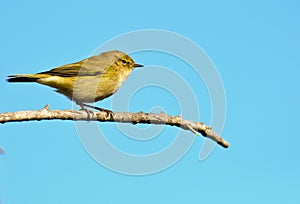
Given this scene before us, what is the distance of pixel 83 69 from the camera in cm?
870

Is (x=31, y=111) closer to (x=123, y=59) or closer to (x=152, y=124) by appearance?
(x=152, y=124)

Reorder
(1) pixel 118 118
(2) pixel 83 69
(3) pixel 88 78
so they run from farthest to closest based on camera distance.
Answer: (2) pixel 83 69 < (3) pixel 88 78 < (1) pixel 118 118

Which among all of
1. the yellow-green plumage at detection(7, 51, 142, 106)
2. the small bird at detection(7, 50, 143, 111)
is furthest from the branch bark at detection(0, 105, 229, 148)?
the yellow-green plumage at detection(7, 51, 142, 106)

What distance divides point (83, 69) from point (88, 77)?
0.36m

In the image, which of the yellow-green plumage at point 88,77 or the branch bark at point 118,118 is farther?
the yellow-green plumage at point 88,77

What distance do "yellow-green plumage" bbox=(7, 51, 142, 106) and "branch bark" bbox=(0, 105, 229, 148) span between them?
1.45 meters

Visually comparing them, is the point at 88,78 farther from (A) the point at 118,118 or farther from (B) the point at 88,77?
(A) the point at 118,118

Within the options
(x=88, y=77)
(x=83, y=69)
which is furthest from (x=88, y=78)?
(x=83, y=69)

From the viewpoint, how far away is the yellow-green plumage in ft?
26.2

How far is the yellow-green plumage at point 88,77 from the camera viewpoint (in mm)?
7988

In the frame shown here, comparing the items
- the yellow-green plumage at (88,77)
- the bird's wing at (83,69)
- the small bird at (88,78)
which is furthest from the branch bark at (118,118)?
the bird's wing at (83,69)

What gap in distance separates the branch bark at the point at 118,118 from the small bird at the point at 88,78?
1.12 metres

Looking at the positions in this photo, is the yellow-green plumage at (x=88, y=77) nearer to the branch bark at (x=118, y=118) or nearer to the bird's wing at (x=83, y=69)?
the bird's wing at (x=83, y=69)

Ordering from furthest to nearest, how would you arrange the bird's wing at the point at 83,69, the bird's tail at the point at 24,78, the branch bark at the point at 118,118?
1. the bird's wing at the point at 83,69
2. the bird's tail at the point at 24,78
3. the branch bark at the point at 118,118
